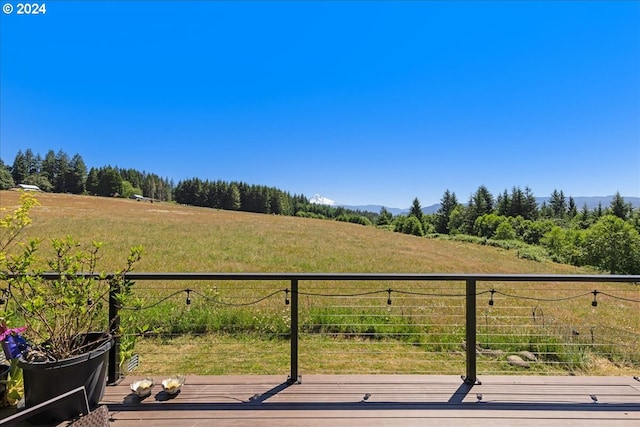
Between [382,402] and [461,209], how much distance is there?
4765 centimetres

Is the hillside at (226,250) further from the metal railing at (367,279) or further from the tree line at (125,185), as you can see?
the tree line at (125,185)

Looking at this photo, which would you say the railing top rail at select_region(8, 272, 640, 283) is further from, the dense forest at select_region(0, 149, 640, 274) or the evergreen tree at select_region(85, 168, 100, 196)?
the evergreen tree at select_region(85, 168, 100, 196)

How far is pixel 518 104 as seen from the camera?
32.6 ft

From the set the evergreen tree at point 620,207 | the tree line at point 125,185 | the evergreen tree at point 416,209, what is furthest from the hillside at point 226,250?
the evergreen tree at point 620,207

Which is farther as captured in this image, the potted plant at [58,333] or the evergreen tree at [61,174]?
the evergreen tree at [61,174]

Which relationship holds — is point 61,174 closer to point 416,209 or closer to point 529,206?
point 416,209

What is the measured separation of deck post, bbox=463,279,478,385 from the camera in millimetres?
2301

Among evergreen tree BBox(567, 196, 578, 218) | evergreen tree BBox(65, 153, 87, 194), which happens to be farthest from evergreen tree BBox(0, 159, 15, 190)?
evergreen tree BBox(567, 196, 578, 218)

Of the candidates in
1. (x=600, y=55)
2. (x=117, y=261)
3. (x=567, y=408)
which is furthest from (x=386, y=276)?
(x=117, y=261)

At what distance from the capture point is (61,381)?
5.68ft

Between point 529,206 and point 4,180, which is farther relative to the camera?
point 529,206

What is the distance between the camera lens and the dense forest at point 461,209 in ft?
91.5

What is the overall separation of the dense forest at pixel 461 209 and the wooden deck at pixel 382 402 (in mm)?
31320

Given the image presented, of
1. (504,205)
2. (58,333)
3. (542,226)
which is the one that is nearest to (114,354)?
(58,333)
